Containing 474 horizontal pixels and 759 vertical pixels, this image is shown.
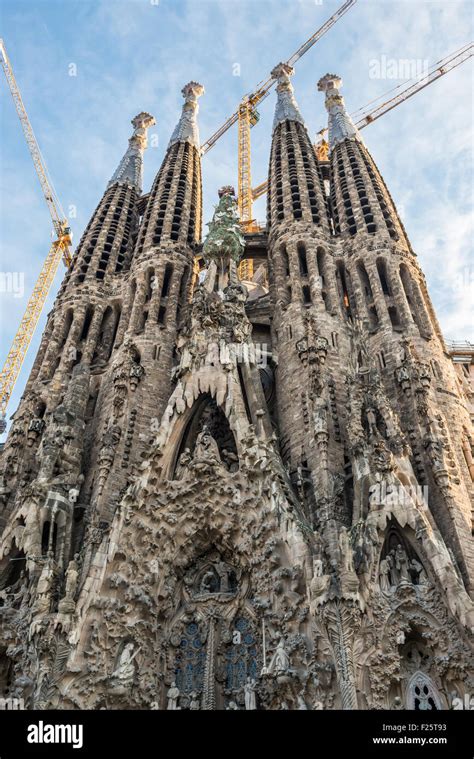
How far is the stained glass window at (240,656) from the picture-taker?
45.4 feet

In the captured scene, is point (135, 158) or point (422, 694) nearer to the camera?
point (422, 694)

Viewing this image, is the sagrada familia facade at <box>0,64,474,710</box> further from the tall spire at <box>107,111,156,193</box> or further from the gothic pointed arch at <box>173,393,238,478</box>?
the tall spire at <box>107,111,156,193</box>

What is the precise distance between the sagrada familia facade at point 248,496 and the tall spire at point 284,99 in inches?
461

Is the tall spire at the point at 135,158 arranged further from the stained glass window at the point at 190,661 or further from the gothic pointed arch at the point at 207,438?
the stained glass window at the point at 190,661

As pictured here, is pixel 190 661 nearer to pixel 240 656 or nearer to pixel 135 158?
pixel 240 656

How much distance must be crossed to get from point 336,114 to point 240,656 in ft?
91.0

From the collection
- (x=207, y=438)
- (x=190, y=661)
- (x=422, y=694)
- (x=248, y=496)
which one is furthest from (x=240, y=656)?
(x=207, y=438)

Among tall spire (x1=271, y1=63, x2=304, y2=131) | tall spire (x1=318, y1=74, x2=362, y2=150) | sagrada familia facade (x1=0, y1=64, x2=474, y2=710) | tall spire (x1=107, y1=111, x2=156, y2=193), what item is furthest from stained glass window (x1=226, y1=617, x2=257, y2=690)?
tall spire (x1=271, y1=63, x2=304, y2=131)

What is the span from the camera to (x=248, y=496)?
14930 millimetres

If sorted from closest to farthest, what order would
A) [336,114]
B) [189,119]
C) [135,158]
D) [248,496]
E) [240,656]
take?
[240,656] < [248,496] < [336,114] < [135,158] < [189,119]

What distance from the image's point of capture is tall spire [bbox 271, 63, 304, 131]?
33.8m

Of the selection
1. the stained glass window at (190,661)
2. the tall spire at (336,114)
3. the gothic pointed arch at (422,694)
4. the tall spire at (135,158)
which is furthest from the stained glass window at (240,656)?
the tall spire at (135,158)
